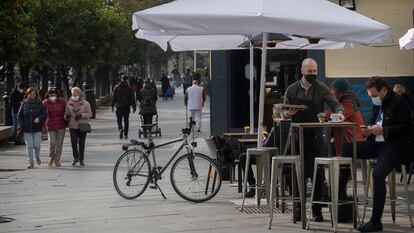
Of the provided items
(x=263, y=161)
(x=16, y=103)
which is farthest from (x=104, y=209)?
(x=16, y=103)

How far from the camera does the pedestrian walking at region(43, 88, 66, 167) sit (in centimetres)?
1679

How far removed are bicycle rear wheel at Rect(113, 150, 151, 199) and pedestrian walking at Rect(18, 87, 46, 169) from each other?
18.6 ft

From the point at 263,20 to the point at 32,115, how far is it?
8.70m

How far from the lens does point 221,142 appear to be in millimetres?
11352

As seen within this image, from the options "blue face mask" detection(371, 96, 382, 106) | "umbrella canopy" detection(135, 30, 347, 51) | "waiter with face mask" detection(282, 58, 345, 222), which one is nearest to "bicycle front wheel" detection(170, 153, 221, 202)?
"waiter with face mask" detection(282, 58, 345, 222)

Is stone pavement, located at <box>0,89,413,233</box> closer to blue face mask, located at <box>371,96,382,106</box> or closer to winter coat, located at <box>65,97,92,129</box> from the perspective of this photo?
winter coat, located at <box>65,97,92,129</box>

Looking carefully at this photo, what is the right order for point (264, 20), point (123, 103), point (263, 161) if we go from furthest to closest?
point (123, 103) < point (263, 161) < point (264, 20)

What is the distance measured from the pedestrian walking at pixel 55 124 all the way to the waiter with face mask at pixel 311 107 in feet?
26.7

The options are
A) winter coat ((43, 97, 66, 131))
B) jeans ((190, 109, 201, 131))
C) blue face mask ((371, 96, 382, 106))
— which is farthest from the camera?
jeans ((190, 109, 201, 131))

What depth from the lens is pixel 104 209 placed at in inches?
422

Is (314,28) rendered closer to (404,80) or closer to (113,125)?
Answer: (404,80)

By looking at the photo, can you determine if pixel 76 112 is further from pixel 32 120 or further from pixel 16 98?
pixel 16 98

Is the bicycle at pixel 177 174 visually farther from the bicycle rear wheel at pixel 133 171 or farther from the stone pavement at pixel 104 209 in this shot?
the stone pavement at pixel 104 209

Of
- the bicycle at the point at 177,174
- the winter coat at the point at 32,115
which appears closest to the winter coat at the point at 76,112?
the winter coat at the point at 32,115
